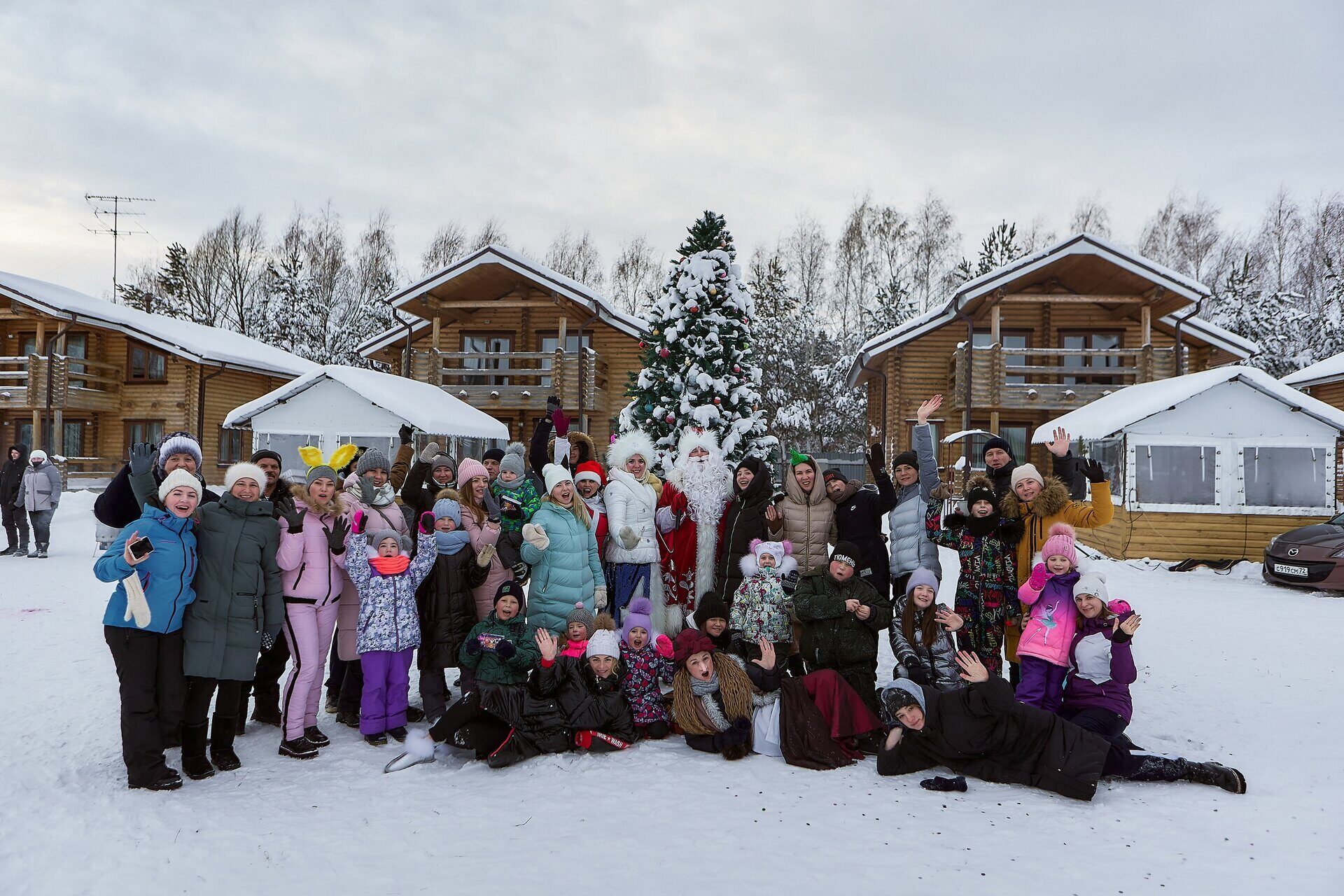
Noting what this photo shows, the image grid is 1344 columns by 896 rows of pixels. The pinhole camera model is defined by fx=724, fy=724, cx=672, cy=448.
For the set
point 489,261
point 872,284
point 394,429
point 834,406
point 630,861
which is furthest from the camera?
point 872,284

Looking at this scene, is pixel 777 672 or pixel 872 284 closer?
pixel 777 672

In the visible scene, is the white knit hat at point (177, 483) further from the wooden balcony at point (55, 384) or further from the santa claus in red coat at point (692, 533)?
the wooden balcony at point (55, 384)

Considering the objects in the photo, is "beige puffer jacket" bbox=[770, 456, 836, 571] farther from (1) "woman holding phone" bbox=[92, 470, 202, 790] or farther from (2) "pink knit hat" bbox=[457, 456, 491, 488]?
(1) "woman holding phone" bbox=[92, 470, 202, 790]

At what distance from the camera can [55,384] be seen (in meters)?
20.9

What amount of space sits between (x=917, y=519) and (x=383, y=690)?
3.70 metres

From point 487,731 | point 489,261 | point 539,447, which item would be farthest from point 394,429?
point 487,731

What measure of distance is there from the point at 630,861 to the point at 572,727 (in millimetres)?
1319

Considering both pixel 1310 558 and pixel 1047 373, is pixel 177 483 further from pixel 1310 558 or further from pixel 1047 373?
pixel 1047 373

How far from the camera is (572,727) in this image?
4.35 metres

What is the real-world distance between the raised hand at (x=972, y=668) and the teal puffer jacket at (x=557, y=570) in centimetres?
237

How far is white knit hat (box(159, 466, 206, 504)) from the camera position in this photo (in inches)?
145

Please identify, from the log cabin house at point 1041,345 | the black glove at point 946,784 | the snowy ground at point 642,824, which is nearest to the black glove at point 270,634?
the snowy ground at point 642,824

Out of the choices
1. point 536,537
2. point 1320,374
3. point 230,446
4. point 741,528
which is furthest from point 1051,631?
point 230,446

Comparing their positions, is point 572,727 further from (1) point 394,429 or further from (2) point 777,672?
(1) point 394,429
